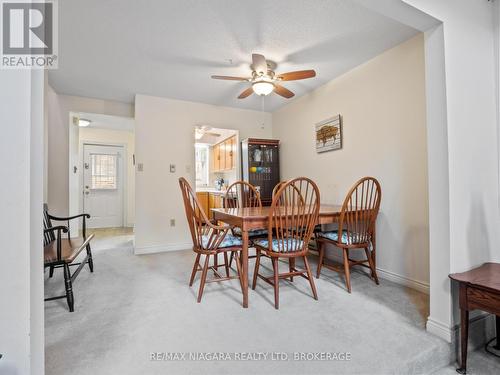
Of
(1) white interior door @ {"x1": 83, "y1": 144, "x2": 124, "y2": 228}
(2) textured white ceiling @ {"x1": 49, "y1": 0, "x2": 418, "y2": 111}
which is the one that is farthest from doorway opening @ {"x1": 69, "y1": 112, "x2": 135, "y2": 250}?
(2) textured white ceiling @ {"x1": 49, "y1": 0, "x2": 418, "y2": 111}

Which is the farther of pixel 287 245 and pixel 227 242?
pixel 227 242

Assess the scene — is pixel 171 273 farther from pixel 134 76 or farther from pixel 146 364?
pixel 134 76

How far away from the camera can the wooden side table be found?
4.16 ft

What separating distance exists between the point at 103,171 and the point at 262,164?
3887 millimetres

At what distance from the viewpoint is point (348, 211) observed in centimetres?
229

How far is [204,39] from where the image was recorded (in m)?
2.27

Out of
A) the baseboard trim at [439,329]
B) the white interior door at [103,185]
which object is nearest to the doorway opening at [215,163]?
the white interior door at [103,185]

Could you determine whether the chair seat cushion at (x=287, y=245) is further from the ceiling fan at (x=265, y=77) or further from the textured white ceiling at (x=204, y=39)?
the textured white ceiling at (x=204, y=39)

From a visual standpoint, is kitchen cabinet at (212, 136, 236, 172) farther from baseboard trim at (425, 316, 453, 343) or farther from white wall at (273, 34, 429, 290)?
baseboard trim at (425, 316, 453, 343)

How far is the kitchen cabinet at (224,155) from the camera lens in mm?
4744

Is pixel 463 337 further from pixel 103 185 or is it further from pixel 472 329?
pixel 103 185

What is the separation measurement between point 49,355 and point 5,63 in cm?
148

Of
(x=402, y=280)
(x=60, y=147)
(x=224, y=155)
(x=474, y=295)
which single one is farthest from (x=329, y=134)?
(x=60, y=147)

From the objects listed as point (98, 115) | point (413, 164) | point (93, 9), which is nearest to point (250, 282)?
point (413, 164)
